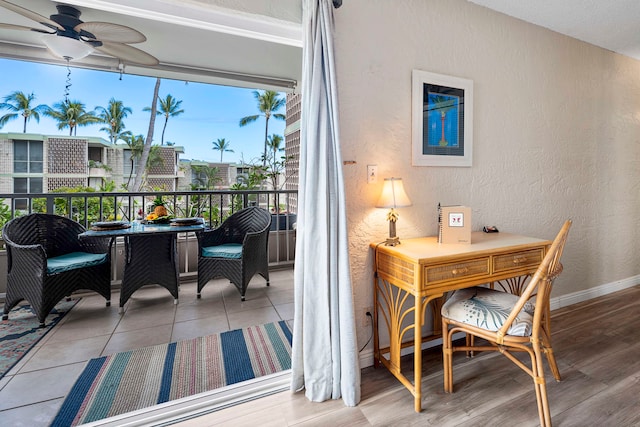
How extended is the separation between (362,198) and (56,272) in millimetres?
2527

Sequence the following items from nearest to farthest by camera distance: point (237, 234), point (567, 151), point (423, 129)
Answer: point (423, 129) < point (567, 151) < point (237, 234)

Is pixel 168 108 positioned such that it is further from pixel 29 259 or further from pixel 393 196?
pixel 393 196

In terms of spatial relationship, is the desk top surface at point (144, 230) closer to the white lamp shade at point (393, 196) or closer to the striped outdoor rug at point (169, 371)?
the striped outdoor rug at point (169, 371)

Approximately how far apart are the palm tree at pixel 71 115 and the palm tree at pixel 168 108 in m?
0.70

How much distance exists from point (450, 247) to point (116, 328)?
8.50 ft

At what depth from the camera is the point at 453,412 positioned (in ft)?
5.04

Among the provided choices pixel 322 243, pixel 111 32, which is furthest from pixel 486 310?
pixel 111 32

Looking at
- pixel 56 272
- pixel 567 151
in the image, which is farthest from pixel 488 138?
pixel 56 272

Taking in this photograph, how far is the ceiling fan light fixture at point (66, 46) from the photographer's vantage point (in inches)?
89.6

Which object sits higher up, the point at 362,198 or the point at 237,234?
the point at 362,198

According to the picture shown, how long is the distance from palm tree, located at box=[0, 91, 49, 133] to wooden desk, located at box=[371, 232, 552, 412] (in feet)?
14.8

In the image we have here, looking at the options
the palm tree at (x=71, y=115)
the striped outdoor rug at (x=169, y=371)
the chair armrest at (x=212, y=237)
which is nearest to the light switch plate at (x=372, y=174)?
the striped outdoor rug at (x=169, y=371)

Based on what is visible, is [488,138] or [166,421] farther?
[488,138]

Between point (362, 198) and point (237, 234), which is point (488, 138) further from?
point (237, 234)
